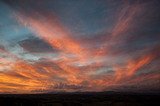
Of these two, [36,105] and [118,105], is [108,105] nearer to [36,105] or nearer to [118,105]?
[118,105]

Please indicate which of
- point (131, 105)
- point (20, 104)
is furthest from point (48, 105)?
point (131, 105)

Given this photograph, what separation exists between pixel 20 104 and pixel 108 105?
2206 cm

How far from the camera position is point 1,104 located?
47000 mm

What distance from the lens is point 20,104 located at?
49.0m

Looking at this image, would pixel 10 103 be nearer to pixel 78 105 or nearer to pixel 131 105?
pixel 78 105

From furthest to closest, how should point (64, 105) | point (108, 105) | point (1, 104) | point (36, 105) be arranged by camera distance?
point (108, 105)
point (64, 105)
point (36, 105)
point (1, 104)

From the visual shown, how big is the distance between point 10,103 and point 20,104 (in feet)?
7.30

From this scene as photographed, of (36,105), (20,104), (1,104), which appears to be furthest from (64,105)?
(1,104)

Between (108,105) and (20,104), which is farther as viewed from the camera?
(108,105)

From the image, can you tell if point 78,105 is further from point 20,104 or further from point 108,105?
point 20,104

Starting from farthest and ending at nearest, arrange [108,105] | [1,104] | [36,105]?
1. [108,105]
2. [36,105]
3. [1,104]

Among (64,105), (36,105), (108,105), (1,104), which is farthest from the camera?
(108,105)

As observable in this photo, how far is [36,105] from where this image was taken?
50219 mm

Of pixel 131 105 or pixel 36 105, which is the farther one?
pixel 131 105
